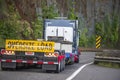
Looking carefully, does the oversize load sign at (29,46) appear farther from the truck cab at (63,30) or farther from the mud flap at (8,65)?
the truck cab at (63,30)

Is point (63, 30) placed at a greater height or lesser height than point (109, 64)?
greater

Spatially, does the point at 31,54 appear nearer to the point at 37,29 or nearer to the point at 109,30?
the point at 37,29

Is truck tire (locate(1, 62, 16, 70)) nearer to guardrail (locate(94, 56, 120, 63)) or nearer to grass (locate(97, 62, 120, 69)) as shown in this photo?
grass (locate(97, 62, 120, 69))

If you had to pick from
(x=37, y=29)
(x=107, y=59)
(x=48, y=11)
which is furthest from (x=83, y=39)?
(x=107, y=59)

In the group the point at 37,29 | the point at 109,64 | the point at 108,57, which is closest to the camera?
the point at 109,64

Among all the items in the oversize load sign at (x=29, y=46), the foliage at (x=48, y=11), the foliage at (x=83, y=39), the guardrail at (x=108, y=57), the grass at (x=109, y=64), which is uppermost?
the foliage at (x=48, y=11)

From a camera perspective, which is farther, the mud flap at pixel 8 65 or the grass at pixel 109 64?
the grass at pixel 109 64

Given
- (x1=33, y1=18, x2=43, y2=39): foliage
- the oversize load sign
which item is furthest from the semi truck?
(x1=33, y1=18, x2=43, y2=39): foliage

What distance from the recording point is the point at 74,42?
2942 centimetres

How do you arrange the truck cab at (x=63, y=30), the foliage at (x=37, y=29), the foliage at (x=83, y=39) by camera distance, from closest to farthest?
the truck cab at (x=63, y=30)
the foliage at (x=37, y=29)
the foliage at (x=83, y=39)

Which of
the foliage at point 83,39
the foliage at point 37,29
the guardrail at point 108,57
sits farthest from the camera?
the foliage at point 83,39

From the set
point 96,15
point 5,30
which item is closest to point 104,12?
point 96,15

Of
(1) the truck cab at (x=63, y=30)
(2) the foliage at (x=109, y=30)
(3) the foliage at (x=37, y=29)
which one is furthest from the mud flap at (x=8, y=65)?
(2) the foliage at (x=109, y=30)

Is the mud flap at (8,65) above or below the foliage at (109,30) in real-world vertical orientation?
below
